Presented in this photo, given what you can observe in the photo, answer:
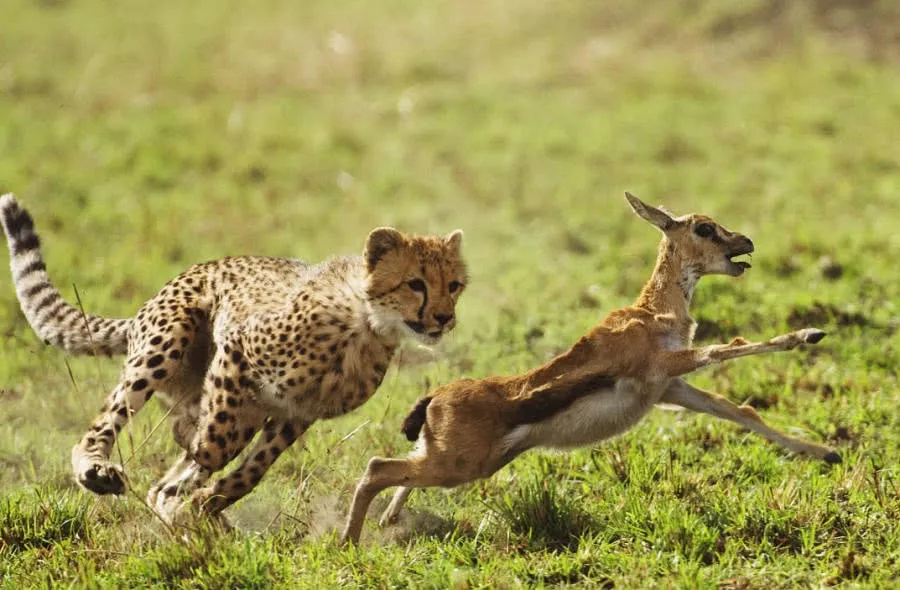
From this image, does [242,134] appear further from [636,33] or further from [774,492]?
[774,492]

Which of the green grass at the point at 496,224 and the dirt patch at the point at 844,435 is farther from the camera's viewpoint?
the dirt patch at the point at 844,435

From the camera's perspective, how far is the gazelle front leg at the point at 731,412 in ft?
16.0

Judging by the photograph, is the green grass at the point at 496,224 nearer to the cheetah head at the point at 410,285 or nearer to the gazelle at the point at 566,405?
the gazelle at the point at 566,405

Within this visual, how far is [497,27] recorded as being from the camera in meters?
14.6

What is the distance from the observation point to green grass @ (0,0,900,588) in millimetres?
4449

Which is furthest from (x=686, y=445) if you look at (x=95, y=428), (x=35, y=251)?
(x=35, y=251)

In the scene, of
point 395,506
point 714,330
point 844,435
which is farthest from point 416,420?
point 714,330

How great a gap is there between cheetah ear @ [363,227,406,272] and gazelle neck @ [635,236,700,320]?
40.2 inches

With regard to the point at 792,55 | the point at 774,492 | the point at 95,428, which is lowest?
the point at 774,492

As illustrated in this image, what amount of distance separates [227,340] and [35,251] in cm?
118

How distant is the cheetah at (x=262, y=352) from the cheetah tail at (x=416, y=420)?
0.23 m

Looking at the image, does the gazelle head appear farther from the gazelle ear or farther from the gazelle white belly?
the gazelle white belly

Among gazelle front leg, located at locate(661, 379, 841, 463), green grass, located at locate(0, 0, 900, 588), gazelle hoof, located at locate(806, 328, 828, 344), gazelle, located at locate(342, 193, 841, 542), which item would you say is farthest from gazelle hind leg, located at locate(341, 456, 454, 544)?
gazelle hoof, located at locate(806, 328, 828, 344)

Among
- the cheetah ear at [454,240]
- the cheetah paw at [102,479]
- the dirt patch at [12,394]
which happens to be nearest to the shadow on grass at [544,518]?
the cheetah ear at [454,240]
